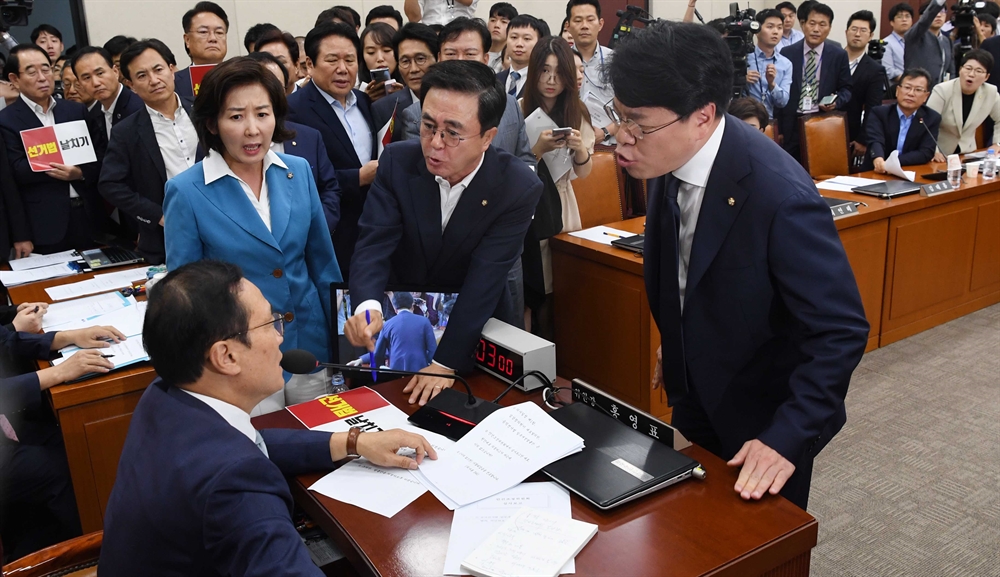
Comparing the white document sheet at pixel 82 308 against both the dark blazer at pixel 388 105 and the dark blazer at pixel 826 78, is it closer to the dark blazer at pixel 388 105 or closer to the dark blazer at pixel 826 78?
the dark blazer at pixel 388 105

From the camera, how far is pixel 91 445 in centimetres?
215

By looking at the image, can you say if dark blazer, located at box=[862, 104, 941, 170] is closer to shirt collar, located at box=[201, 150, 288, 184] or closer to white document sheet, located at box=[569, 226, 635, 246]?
white document sheet, located at box=[569, 226, 635, 246]

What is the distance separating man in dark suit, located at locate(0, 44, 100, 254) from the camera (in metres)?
3.64

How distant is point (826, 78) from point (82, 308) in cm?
507

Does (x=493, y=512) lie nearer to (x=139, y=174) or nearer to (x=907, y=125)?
(x=139, y=174)

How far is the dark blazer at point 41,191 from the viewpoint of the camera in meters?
3.63

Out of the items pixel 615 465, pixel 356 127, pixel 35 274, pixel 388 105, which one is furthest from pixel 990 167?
pixel 35 274

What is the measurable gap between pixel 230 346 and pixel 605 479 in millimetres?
657

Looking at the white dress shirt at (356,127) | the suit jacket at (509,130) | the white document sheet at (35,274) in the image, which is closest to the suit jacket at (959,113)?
the suit jacket at (509,130)

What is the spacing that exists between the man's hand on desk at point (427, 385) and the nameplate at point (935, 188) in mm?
3073

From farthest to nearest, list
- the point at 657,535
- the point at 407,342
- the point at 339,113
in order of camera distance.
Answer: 1. the point at 339,113
2. the point at 407,342
3. the point at 657,535

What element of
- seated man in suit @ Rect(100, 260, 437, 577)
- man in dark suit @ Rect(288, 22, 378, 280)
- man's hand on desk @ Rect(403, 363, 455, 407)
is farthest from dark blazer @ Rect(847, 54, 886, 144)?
seated man in suit @ Rect(100, 260, 437, 577)

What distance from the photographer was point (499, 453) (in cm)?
146

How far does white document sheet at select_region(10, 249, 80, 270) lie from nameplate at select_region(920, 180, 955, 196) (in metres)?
3.90
